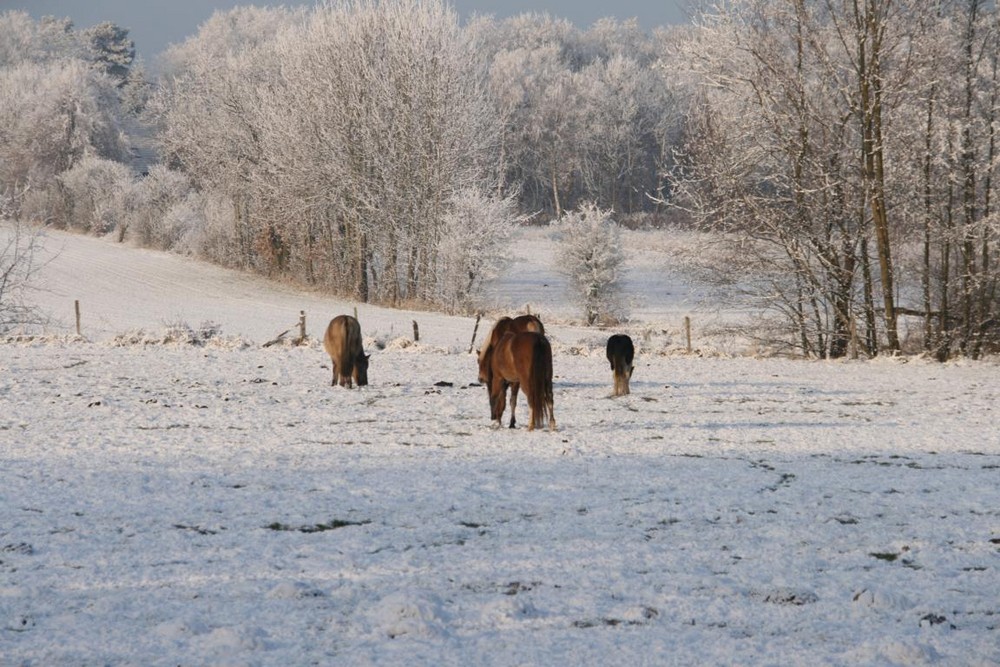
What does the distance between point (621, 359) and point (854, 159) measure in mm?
12782

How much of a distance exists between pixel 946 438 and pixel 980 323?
13.6m

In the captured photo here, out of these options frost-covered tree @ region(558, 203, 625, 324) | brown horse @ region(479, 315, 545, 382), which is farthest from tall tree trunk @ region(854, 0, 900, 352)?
frost-covered tree @ region(558, 203, 625, 324)

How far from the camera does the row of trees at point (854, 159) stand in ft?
81.3

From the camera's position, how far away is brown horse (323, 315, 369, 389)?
17859mm

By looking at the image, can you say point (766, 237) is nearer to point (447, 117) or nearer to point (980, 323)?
point (980, 323)

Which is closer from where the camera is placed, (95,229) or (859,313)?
(859,313)

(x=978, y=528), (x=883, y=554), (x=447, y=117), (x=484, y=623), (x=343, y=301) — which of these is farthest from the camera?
(x=343, y=301)

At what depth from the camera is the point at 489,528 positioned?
7961mm

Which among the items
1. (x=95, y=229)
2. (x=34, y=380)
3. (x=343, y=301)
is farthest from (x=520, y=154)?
(x=34, y=380)

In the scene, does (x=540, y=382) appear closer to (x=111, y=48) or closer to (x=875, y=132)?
(x=875, y=132)

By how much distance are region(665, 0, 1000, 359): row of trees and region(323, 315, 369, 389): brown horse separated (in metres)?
12.2

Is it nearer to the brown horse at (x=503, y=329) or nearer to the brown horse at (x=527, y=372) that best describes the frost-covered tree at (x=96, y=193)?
the brown horse at (x=503, y=329)

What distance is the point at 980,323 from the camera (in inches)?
981

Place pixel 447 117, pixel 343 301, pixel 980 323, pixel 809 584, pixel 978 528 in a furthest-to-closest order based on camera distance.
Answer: pixel 343 301 → pixel 447 117 → pixel 980 323 → pixel 978 528 → pixel 809 584
